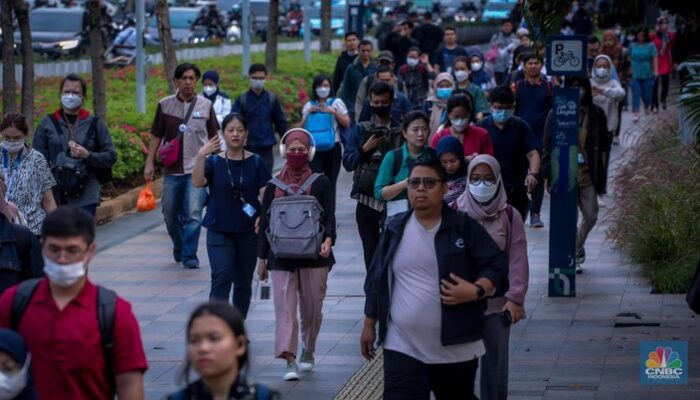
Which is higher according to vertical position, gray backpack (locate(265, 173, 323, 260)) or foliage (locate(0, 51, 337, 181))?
gray backpack (locate(265, 173, 323, 260))

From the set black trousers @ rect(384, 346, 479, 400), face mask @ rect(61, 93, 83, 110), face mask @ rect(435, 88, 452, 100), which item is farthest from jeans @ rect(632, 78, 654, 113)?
black trousers @ rect(384, 346, 479, 400)

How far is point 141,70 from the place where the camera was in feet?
65.8

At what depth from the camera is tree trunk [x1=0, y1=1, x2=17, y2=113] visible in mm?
16219

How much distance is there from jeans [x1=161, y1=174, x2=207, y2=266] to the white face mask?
24.9 feet

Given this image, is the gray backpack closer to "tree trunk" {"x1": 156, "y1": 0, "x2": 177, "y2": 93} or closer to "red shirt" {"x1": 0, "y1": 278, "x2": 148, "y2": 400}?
"red shirt" {"x1": 0, "y1": 278, "x2": 148, "y2": 400}

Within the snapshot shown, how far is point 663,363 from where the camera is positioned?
8.98m

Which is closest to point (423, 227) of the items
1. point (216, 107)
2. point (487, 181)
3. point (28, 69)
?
point (487, 181)

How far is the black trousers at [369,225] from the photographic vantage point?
33.3 ft

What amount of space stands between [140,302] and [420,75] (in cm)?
918

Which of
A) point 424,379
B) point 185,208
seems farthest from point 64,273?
point 185,208

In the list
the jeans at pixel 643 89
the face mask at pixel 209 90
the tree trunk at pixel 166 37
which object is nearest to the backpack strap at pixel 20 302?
the face mask at pixel 209 90

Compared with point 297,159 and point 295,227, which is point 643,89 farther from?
point 295,227

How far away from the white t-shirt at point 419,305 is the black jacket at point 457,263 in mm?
31

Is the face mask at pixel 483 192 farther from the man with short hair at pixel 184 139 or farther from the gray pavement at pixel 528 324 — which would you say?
the man with short hair at pixel 184 139
